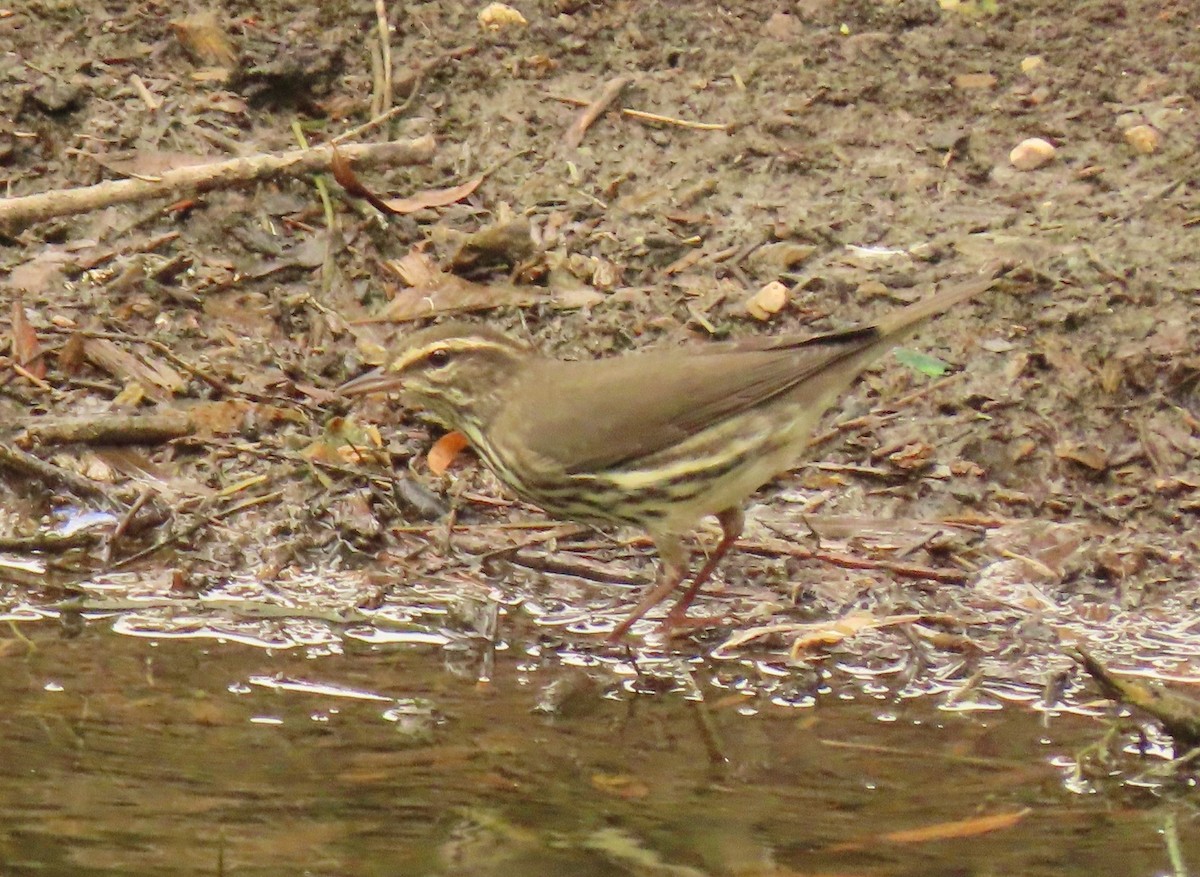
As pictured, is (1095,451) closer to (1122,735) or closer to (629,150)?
(1122,735)

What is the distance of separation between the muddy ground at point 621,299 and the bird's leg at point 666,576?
3.8 inches

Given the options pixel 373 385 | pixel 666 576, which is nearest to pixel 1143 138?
pixel 666 576

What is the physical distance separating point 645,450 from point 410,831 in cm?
201

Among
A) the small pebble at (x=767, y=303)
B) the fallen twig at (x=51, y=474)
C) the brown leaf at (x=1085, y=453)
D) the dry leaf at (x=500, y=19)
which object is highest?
the dry leaf at (x=500, y=19)

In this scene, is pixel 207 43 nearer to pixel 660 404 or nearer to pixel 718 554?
pixel 660 404

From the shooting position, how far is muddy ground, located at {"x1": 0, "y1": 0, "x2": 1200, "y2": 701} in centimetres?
548

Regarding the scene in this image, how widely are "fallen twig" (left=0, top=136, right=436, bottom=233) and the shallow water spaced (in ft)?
7.61

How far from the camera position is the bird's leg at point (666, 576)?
5.32 metres

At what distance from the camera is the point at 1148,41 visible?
816cm

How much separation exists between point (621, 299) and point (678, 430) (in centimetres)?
153

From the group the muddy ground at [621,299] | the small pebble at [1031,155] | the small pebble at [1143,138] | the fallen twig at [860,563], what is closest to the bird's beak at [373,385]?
the muddy ground at [621,299]

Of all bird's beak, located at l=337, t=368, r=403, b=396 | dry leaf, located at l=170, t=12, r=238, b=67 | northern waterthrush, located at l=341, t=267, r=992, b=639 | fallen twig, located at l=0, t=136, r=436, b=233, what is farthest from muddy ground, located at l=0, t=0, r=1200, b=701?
bird's beak, located at l=337, t=368, r=403, b=396

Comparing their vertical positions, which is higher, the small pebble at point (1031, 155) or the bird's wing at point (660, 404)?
the small pebble at point (1031, 155)

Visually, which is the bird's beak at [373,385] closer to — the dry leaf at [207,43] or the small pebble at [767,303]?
the small pebble at [767,303]
